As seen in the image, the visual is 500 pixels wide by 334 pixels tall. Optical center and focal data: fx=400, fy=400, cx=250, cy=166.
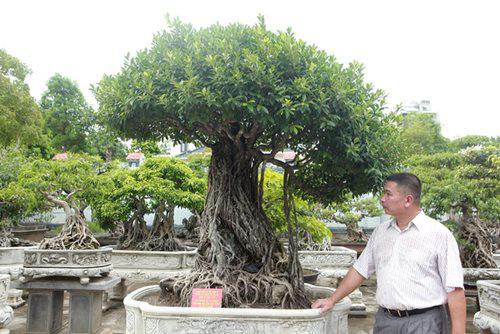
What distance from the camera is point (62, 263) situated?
4.82m

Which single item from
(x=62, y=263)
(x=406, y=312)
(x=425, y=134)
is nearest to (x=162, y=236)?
(x=62, y=263)

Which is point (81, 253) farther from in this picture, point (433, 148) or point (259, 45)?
point (433, 148)

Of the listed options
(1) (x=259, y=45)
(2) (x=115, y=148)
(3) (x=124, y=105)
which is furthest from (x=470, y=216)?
(2) (x=115, y=148)

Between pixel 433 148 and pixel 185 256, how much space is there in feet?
37.7

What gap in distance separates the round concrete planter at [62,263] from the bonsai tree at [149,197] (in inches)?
54.0

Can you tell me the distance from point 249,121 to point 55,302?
3.66m

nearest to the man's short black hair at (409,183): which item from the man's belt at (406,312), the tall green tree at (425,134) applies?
the man's belt at (406,312)

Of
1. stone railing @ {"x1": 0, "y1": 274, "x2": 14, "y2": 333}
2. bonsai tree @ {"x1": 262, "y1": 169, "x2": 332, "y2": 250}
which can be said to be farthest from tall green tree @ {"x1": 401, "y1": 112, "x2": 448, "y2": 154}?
stone railing @ {"x1": 0, "y1": 274, "x2": 14, "y2": 333}

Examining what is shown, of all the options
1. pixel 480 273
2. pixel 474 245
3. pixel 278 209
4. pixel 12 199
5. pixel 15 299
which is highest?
pixel 12 199

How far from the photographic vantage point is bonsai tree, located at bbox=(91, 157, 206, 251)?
653cm

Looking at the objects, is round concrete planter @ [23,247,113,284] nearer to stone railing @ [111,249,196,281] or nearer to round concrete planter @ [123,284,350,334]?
stone railing @ [111,249,196,281]

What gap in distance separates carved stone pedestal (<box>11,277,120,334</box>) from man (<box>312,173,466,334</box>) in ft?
12.3

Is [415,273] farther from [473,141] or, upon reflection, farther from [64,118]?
[64,118]

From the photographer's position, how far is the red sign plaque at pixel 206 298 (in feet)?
9.80
